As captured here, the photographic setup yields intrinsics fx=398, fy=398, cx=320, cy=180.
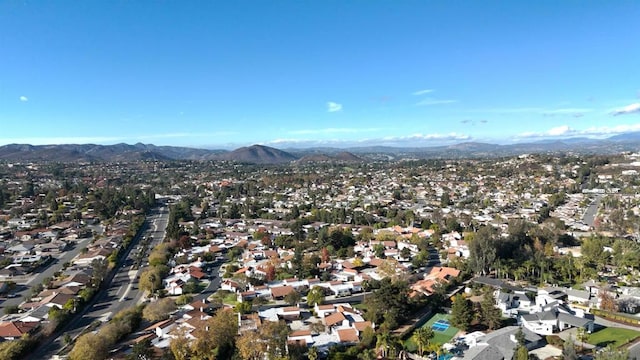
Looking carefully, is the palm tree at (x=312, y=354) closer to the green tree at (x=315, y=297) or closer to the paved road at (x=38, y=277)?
the green tree at (x=315, y=297)

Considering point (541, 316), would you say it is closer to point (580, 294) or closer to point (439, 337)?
point (439, 337)

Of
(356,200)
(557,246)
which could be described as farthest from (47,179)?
(557,246)

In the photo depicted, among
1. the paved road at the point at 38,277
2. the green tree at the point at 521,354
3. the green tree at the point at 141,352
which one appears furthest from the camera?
the paved road at the point at 38,277

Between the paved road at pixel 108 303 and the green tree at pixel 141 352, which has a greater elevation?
the green tree at pixel 141 352

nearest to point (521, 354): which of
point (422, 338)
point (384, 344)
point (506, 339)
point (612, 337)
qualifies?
point (506, 339)

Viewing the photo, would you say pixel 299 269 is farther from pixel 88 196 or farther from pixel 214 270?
pixel 88 196

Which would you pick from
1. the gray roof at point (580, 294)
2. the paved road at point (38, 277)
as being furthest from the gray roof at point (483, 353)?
the paved road at point (38, 277)
